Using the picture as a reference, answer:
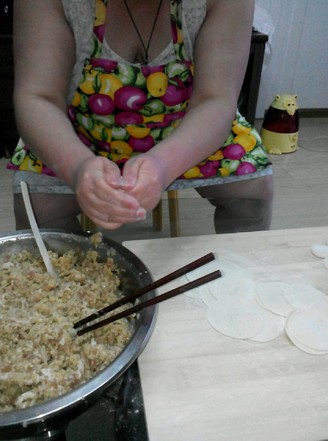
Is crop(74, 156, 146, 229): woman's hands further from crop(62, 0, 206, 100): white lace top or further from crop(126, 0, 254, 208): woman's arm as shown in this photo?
crop(62, 0, 206, 100): white lace top

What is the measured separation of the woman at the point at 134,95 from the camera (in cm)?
78

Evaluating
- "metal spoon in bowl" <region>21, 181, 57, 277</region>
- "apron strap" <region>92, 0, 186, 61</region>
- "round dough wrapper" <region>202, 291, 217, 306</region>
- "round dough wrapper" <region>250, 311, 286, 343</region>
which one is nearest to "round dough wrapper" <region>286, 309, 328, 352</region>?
"round dough wrapper" <region>250, 311, 286, 343</region>

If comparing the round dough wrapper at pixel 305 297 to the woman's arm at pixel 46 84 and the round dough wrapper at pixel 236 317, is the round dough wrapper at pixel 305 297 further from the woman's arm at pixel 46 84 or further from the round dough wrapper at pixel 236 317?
the woman's arm at pixel 46 84

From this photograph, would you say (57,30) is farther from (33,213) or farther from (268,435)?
(268,435)

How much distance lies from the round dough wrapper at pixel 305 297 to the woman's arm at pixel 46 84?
379mm

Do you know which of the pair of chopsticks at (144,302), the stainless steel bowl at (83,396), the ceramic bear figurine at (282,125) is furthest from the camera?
the ceramic bear figurine at (282,125)

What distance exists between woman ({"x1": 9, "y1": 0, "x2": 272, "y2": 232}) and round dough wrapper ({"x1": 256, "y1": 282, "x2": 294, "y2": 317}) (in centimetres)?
19

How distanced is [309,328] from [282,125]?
1842 mm

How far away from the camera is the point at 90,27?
868 millimetres

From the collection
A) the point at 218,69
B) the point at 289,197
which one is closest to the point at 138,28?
the point at 218,69

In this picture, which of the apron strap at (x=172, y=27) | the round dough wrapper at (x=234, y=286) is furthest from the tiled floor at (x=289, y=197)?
the apron strap at (x=172, y=27)

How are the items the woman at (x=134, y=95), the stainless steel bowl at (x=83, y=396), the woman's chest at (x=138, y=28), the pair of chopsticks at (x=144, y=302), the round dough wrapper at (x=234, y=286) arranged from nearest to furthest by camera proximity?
the stainless steel bowl at (x=83, y=396) → the pair of chopsticks at (x=144, y=302) → the round dough wrapper at (x=234, y=286) → the woman at (x=134, y=95) → the woman's chest at (x=138, y=28)

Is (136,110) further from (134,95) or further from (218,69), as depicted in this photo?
(218,69)

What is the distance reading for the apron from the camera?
896 millimetres
